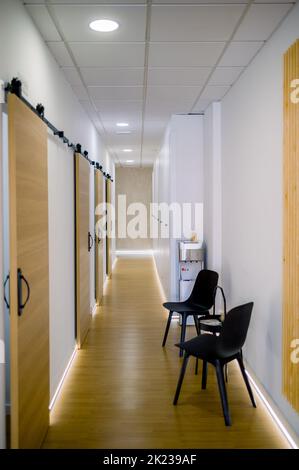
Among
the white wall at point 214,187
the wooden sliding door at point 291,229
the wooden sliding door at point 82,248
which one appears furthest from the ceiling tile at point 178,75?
the wooden sliding door at point 291,229

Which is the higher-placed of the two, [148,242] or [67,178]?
[67,178]

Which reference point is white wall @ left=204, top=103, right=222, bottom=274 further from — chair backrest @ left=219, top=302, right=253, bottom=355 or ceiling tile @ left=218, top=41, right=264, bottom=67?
chair backrest @ left=219, top=302, right=253, bottom=355

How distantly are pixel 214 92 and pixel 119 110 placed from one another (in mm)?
1434

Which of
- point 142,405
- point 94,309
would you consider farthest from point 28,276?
point 94,309

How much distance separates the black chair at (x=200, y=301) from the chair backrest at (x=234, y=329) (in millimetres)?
1384

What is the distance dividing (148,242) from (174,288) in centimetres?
890

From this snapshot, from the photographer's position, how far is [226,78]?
4.53 m

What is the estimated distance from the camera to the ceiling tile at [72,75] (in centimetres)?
415

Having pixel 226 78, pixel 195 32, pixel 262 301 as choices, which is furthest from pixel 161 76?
pixel 262 301

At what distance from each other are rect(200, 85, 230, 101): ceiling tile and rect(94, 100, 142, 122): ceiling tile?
83cm

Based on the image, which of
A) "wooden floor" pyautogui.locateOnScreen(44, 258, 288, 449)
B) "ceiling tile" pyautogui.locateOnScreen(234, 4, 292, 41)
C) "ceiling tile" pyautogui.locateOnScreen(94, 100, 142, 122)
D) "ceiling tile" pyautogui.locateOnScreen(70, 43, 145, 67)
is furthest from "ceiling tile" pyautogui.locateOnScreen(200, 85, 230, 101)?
"wooden floor" pyautogui.locateOnScreen(44, 258, 288, 449)

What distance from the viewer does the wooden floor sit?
3.02m

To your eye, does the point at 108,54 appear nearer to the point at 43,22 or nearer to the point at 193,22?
the point at 43,22
